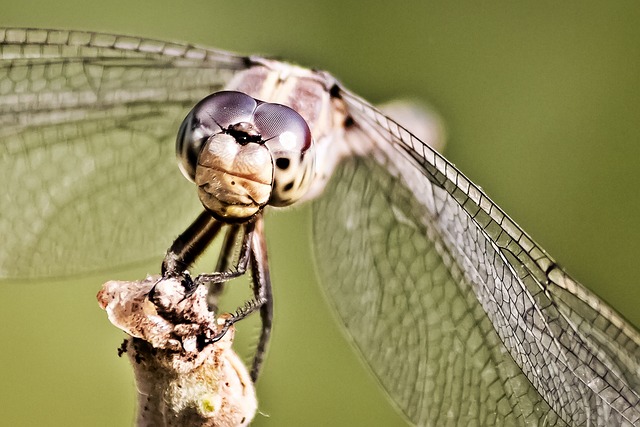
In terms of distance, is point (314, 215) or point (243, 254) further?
point (314, 215)

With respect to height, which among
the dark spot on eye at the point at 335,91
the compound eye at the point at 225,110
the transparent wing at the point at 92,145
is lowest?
the compound eye at the point at 225,110

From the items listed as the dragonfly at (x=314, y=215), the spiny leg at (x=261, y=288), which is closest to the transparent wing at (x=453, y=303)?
the dragonfly at (x=314, y=215)

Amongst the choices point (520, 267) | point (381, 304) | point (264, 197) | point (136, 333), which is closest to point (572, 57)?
point (381, 304)

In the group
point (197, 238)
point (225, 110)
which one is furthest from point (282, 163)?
point (197, 238)

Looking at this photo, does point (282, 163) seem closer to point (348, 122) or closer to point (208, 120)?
point (208, 120)

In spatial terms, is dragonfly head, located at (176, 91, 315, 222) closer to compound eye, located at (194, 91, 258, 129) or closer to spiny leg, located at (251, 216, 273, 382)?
compound eye, located at (194, 91, 258, 129)

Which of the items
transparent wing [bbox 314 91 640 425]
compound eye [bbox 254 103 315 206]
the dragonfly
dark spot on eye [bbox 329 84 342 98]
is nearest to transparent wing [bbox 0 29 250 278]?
the dragonfly

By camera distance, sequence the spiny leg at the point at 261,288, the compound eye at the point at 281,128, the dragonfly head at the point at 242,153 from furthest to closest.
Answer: the spiny leg at the point at 261,288, the compound eye at the point at 281,128, the dragonfly head at the point at 242,153

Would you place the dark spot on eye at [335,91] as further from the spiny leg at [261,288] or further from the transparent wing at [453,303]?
the spiny leg at [261,288]
